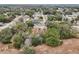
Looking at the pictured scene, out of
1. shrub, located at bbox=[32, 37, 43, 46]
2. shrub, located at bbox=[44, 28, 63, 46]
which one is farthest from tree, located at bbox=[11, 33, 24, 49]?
shrub, located at bbox=[44, 28, 63, 46]

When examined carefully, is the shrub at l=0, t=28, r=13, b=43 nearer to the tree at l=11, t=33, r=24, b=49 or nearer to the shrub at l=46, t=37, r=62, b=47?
the tree at l=11, t=33, r=24, b=49

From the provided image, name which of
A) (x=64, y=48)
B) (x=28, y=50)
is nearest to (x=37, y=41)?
(x=28, y=50)

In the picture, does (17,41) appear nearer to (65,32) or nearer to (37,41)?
(37,41)

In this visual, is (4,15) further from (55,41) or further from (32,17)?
(55,41)

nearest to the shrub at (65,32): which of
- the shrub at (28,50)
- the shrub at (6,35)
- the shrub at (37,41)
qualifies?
the shrub at (37,41)
